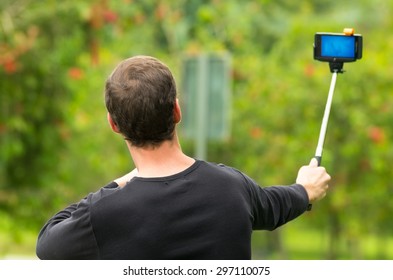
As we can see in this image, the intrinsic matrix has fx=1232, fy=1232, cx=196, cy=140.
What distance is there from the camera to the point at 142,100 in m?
3.37

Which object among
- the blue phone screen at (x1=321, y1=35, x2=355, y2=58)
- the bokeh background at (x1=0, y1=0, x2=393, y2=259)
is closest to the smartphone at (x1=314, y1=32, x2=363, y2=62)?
the blue phone screen at (x1=321, y1=35, x2=355, y2=58)

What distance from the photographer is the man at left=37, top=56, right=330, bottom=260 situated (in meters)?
3.35

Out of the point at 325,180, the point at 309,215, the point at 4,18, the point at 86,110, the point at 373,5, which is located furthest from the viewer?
the point at 373,5

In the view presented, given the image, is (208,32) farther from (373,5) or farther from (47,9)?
(373,5)

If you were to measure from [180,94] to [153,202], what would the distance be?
28.8 feet

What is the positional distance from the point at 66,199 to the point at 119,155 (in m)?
4.15

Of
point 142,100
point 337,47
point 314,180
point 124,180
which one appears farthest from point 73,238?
point 337,47

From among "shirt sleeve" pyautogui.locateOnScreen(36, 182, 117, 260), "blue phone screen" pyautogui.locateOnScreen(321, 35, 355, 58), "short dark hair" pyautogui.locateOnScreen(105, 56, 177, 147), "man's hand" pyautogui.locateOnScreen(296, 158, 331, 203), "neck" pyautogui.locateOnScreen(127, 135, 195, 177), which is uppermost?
"blue phone screen" pyautogui.locateOnScreen(321, 35, 355, 58)

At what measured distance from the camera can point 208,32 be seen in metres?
17.2

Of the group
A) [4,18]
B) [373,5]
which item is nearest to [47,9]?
[4,18]

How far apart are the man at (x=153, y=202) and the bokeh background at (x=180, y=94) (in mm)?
8811

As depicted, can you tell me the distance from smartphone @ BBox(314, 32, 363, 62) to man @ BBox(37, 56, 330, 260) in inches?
28.1

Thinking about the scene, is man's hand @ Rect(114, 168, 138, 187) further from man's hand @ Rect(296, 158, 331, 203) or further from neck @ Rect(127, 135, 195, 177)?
man's hand @ Rect(296, 158, 331, 203)

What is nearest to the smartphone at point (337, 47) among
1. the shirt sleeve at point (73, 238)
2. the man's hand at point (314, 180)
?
the man's hand at point (314, 180)
